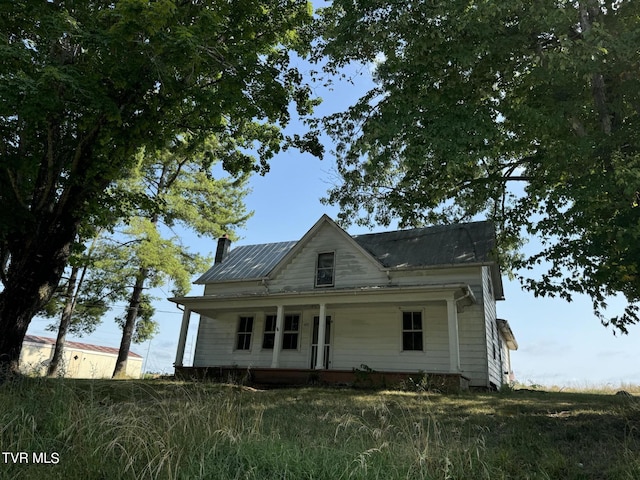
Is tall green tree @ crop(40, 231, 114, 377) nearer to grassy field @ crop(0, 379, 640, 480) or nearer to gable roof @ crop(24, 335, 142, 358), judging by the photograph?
gable roof @ crop(24, 335, 142, 358)

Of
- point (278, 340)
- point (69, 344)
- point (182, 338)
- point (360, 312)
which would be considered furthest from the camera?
point (69, 344)

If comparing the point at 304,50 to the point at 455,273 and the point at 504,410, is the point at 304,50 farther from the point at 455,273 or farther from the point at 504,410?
the point at 504,410

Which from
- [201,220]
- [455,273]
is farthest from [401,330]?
[201,220]

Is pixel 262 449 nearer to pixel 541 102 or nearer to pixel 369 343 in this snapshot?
pixel 541 102

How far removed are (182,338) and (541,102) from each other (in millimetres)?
14997

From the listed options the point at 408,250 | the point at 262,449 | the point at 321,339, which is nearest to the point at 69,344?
the point at 321,339

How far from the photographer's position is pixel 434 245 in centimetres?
1630

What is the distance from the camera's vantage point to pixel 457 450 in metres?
4.15

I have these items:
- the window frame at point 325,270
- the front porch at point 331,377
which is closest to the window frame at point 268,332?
the front porch at point 331,377

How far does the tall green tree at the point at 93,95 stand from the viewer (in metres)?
7.43

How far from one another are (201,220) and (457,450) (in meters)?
21.7

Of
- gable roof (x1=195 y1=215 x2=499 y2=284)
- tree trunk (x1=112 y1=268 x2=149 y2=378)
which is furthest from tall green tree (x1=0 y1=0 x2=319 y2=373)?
tree trunk (x1=112 y1=268 x2=149 y2=378)

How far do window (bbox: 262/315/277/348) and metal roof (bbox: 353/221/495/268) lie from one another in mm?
5035

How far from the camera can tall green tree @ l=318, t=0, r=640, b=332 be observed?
7.05 m
